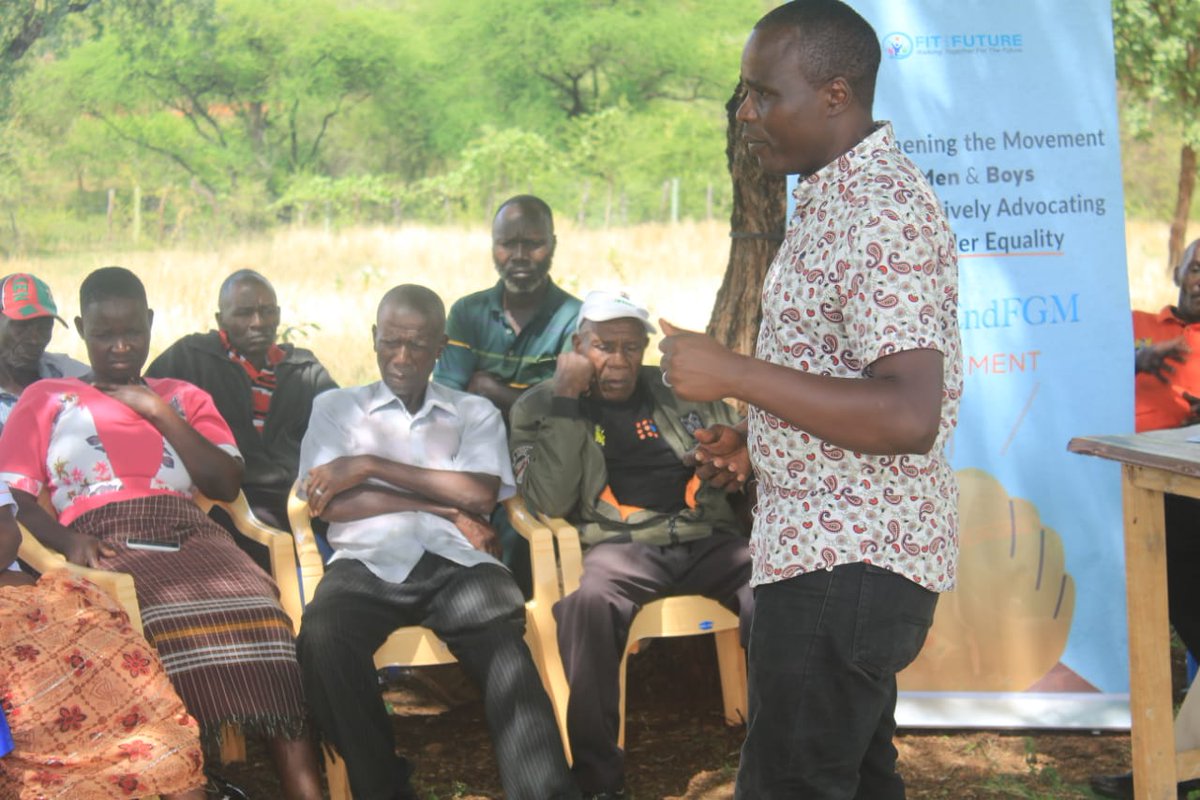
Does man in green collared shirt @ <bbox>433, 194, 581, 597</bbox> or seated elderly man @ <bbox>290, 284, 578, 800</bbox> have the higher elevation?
man in green collared shirt @ <bbox>433, 194, 581, 597</bbox>

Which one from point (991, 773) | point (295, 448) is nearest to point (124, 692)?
point (295, 448)

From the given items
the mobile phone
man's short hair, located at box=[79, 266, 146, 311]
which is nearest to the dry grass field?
man's short hair, located at box=[79, 266, 146, 311]

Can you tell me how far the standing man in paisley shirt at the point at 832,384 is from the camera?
74.6 inches

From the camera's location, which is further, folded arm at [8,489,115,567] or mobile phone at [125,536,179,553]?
mobile phone at [125,536,179,553]

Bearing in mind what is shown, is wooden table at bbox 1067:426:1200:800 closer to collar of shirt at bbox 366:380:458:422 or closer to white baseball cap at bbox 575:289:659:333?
white baseball cap at bbox 575:289:659:333

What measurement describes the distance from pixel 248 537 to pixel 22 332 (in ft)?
3.38

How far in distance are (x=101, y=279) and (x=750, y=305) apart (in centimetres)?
238

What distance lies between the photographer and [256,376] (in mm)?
4852

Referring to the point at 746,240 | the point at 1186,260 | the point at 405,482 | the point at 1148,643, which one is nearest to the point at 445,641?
the point at 405,482

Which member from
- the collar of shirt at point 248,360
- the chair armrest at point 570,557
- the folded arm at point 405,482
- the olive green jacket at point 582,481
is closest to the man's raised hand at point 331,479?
the folded arm at point 405,482

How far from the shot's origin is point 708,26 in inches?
574

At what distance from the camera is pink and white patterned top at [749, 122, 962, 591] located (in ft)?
6.19

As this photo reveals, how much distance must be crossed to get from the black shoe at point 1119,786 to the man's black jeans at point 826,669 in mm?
2080

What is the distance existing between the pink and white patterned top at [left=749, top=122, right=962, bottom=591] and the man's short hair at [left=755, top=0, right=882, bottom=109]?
0.38 ft
